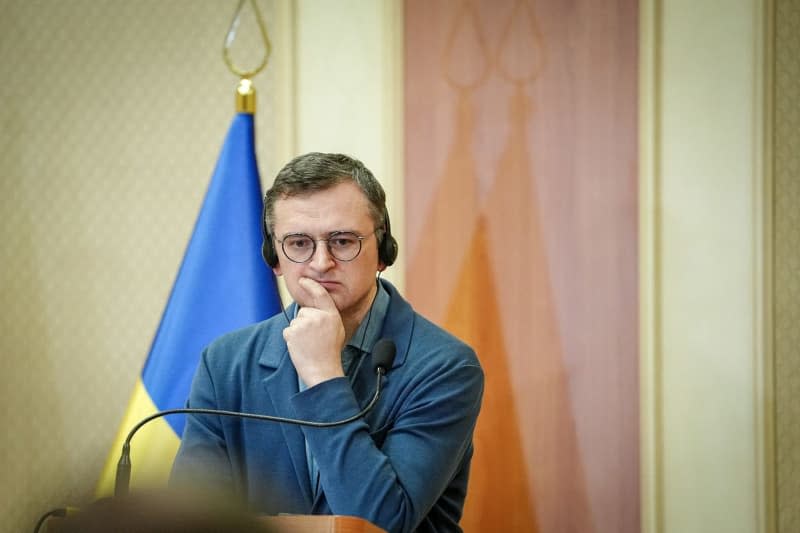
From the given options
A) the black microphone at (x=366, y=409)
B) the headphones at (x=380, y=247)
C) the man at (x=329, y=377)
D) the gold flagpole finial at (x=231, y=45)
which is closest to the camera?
the black microphone at (x=366, y=409)

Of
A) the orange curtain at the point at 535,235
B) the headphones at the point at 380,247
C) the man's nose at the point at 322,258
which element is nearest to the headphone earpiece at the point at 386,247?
the headphones at the point at 380,247

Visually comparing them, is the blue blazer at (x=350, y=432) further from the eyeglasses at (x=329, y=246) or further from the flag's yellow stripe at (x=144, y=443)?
the flag's yellow stripe at (x=144, y=443)

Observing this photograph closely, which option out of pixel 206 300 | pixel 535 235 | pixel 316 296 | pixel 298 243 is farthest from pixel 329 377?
pixel 535 235

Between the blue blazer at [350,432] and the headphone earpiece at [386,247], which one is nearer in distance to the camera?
the blue blazer at [350,432]

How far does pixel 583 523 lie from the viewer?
2480 mm

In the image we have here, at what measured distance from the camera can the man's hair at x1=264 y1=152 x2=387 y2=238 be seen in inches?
65.2

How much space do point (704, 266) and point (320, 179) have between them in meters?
1.22

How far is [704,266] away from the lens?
2410 millimetres

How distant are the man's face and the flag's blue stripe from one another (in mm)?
681

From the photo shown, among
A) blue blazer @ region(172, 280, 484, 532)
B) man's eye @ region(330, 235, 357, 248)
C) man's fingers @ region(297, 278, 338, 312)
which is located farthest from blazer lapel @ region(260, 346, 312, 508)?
man's eye @ region(330, 235, 357, 248)

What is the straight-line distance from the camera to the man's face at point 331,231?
5.41ft

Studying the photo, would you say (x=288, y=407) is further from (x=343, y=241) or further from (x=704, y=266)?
(x=704, y=266)

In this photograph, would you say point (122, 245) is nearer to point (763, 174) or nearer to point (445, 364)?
point (445, 364)

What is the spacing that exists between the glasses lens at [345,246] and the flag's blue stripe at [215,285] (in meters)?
0.73
